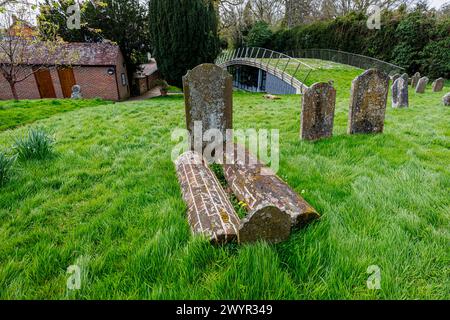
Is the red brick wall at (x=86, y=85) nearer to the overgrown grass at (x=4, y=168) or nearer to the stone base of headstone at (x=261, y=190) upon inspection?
the overgrown grass at (x=4, y=168)

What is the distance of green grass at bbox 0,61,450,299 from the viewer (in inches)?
66.1

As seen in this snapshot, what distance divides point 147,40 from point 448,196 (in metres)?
22.1

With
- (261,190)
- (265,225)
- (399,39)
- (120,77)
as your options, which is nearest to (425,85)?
(399,39)

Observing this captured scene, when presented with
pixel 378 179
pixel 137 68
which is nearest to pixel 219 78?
pixel 378 179

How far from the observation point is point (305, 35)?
29125 mm

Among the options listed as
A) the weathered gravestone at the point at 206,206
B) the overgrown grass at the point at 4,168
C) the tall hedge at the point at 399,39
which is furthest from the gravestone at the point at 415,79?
the overgrown grass at the point at 4,168

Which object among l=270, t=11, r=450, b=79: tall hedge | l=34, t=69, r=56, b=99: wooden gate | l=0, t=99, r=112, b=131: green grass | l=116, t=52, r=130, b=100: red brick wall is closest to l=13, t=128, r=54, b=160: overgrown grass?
l=0, t=99, r=112, b=131: green grass

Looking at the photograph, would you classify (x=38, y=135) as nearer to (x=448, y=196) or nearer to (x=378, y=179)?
(x=378, y=179)

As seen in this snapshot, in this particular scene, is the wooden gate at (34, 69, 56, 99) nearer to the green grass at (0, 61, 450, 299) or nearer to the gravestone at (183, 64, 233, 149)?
the green grass at (0, 61, 450, 299)

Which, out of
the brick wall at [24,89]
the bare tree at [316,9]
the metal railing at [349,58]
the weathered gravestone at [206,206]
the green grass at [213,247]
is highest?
the bare tree at [316,9]

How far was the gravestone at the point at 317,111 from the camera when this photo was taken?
16.1ft

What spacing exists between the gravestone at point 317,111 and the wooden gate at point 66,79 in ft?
67.4

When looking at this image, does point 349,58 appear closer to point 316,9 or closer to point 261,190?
point 316,9

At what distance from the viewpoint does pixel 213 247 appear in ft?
6.57
